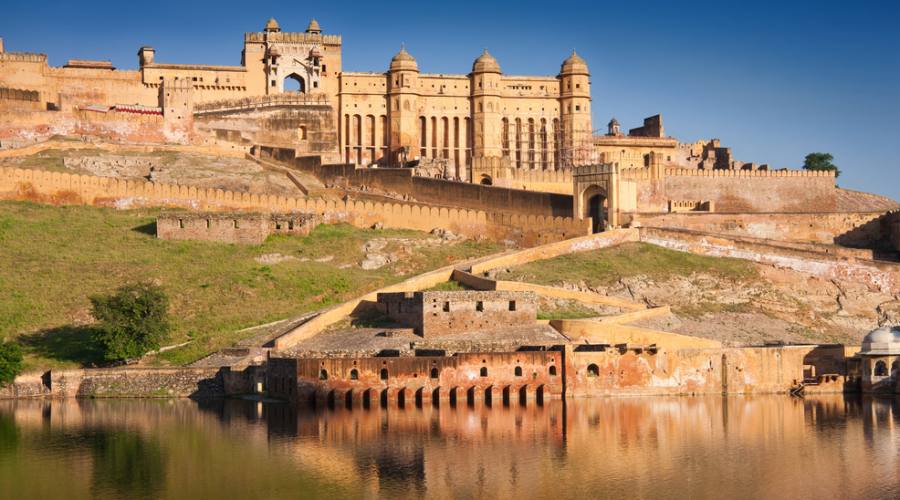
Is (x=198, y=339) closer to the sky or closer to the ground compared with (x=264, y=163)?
closer to the ground

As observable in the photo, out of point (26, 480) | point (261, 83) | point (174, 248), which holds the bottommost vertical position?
point (26, 480)

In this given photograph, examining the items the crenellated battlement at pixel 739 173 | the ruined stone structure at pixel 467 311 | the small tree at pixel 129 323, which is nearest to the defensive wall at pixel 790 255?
the crenellated battlement at pixel 739 173

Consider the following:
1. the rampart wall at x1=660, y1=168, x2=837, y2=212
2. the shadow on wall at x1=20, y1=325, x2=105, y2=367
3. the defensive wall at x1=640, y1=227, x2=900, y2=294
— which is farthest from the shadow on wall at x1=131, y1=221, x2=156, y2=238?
the rampart wall at x1=660, y1=168, x2=837, y2=212

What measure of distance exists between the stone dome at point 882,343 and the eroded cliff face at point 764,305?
4394 millimetres

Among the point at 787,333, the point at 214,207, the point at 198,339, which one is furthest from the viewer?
the point at 214,207

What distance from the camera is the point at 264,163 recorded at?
56.2 metres

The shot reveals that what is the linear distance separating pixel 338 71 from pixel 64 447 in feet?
120

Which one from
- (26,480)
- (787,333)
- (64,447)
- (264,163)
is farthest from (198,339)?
(264,163)

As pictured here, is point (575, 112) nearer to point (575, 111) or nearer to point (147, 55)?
point (575, 111)

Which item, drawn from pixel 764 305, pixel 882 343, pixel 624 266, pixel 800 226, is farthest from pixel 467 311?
pixel 800 226

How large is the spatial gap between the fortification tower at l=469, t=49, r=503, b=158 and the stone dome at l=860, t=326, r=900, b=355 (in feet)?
92.6

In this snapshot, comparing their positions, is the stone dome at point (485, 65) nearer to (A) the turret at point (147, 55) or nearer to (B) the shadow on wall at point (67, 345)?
→ (A) the turret at point (147, 55)

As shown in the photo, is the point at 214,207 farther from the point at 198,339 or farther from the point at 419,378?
the point at 419,378

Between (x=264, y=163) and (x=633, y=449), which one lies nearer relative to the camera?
(x=633, y=449)
